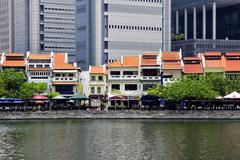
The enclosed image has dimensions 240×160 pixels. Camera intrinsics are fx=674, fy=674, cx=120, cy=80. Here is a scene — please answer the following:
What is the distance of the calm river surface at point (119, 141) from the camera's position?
61031 millimetres

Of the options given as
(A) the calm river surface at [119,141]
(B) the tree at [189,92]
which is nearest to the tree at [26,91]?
(A) the calm river surface at [119,141]

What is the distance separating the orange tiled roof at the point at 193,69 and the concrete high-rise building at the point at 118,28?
4872 cm

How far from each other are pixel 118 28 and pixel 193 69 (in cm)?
5219

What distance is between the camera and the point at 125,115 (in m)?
113

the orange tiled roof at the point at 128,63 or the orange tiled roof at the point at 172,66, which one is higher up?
the orange tiled roof at the point at 128,63

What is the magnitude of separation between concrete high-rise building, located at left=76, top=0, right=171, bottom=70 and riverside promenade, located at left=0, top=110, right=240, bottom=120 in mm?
71052

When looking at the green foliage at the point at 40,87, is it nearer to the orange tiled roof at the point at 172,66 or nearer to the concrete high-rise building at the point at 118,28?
the orange tiled roof at the point at 172,66

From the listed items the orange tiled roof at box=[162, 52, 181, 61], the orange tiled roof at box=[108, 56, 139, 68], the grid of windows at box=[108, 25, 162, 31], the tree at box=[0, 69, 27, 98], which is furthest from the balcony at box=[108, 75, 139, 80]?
the grid of windows at box=[108, 25, 162, 31]

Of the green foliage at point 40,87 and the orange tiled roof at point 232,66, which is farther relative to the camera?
the orange tiled roof at point 232,66

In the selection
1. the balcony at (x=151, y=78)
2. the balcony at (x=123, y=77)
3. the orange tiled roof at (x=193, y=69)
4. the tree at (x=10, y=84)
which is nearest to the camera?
the tree at (x=10, y=84)

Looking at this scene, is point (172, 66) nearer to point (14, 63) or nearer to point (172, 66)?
point (172, 66)

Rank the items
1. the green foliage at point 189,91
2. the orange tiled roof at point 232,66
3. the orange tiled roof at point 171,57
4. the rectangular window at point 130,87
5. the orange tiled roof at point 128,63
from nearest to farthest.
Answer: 1. the green foliage at point 189,91
2. the orange tiled roof at point 232,66
3. the rectangular window at point 130,87
4. the orange tiled roof at point 128,63
5. the orange tiled roof at point 171,57

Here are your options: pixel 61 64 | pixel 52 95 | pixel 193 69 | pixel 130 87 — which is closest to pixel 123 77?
pixel 130 87

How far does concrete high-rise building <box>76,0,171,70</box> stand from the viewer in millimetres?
183625
